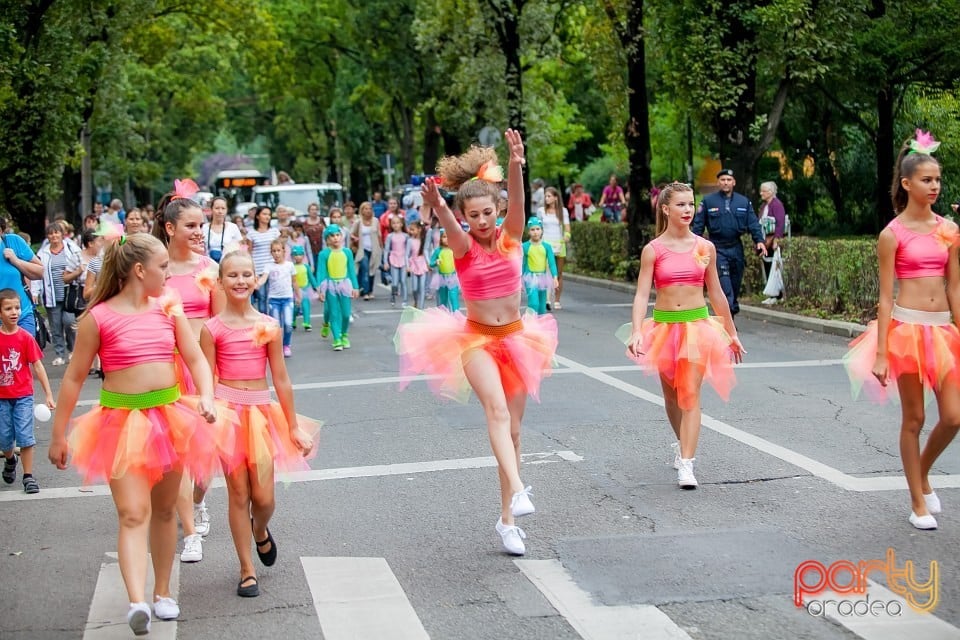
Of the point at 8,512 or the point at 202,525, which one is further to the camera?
the point at 8,512

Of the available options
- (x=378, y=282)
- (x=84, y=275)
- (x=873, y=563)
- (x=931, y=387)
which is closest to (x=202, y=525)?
(x=873, y=563)

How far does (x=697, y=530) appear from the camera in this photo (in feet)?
23.0

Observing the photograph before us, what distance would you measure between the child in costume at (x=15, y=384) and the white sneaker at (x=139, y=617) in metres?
4.06

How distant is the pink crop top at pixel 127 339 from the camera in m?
5.69

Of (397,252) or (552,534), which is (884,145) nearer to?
(397,252)

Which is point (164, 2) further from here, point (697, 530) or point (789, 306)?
point (697, 530)

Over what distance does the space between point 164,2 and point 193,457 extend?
33.2m

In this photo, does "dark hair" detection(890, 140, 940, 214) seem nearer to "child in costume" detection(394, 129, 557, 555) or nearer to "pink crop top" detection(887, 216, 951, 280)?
"pink crop top" detection(887, 216, 951, 280)

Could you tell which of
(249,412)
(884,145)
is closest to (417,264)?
(884,145)

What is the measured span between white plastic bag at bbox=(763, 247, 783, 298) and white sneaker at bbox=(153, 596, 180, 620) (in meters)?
14.9

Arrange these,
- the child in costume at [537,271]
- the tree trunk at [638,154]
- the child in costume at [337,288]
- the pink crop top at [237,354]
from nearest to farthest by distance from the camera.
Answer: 1. the pink crop top at [237,354]
2. the child in costume at [337,288]
3. the child in costume at [537,271]
4. the tree trunk at [638,154]

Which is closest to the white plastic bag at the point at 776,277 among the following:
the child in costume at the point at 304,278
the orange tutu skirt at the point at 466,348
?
the child in costume at the point at 304,278

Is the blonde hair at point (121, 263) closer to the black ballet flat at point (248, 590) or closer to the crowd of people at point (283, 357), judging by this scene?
the crowd of people at point (283, 357)

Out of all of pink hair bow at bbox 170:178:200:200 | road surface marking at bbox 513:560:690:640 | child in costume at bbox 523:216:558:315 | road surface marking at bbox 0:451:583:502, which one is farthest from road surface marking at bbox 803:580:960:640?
child in costume at bbox 523:216:558:315
